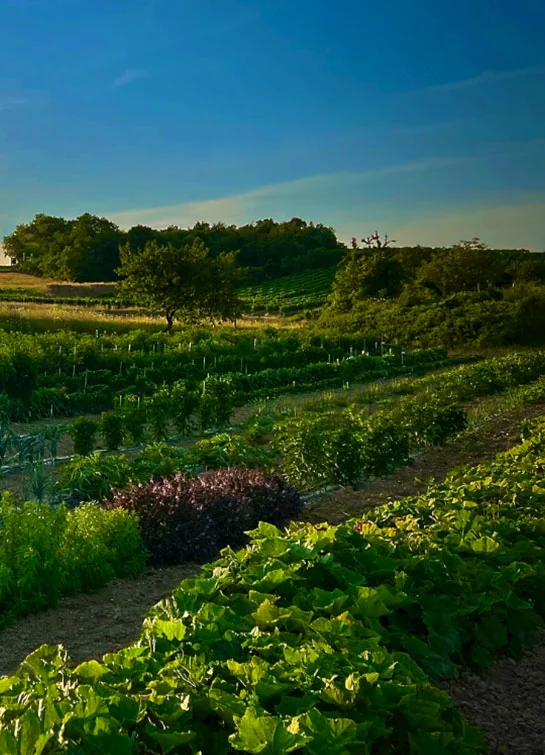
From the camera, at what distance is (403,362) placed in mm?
25453

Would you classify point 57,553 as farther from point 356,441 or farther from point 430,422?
point 430,422

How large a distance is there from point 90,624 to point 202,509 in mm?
1624

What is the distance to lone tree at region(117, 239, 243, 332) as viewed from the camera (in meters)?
29.5

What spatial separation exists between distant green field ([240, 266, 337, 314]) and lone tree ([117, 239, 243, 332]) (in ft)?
56.8

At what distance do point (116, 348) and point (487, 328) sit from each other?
673 inches

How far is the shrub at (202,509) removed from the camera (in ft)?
20.6

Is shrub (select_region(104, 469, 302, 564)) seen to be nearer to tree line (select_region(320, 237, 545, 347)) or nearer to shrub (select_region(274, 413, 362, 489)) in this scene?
shrub (select_region(274, 413, 362, 489))

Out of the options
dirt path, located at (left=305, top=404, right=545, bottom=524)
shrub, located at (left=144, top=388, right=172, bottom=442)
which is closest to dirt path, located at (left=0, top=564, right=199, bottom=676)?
dirt path, located at (left=305, top=404, right=545, bottom=524)

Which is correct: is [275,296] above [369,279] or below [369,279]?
below

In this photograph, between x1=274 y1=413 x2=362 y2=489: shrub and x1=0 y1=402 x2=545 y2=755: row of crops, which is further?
x1=274 y1=413 x2=362 y2=489: shrub

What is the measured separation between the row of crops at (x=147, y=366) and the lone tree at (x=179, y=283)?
3.36 metres

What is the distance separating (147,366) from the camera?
18.9m

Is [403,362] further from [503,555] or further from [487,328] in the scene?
[503,555]

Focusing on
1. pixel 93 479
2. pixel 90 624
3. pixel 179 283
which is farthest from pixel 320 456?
pixel 179 283
